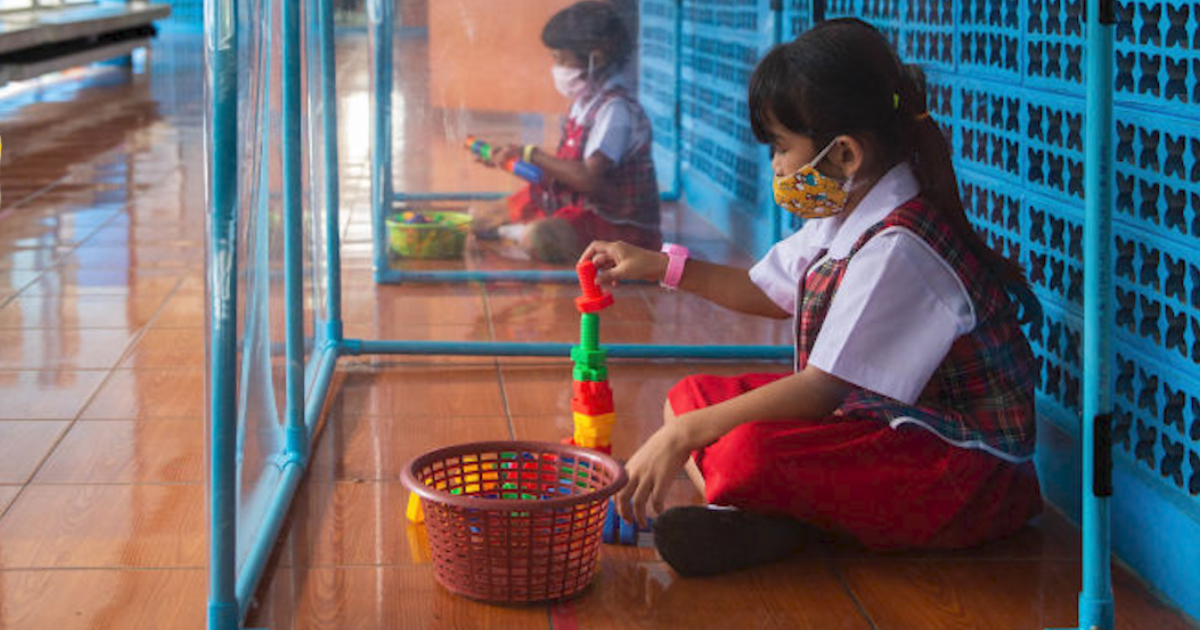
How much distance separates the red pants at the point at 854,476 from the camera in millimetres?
1938

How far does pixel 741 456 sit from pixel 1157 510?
52 centimetres

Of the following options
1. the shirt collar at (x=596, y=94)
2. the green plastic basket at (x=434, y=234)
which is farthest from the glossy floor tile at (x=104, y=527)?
the shirt collar at (x=596, y=94)

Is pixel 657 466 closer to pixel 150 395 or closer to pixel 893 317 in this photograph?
pixel 893 317

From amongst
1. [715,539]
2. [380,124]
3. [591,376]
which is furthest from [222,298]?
[380,124]

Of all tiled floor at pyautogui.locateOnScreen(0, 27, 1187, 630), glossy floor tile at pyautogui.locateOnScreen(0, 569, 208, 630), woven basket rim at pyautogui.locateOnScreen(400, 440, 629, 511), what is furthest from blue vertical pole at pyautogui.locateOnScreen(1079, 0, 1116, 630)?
glossy floor tile at pyautogui.locateOnScreen(0, 569, 208, 630)

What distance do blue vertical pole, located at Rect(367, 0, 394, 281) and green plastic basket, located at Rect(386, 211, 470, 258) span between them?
49 millimetres

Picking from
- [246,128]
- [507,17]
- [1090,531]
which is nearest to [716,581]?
[1090,531]

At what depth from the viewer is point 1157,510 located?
1.89 metres

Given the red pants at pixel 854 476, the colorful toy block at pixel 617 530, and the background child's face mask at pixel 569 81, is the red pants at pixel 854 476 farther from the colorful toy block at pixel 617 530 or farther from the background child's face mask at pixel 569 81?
the background child's face mask at pixel 569 81

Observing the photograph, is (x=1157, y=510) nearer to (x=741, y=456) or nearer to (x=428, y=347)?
(x=741, y=456)

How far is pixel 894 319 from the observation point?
73.7 inches

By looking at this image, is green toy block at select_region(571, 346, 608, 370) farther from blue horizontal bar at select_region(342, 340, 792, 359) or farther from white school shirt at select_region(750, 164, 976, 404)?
blue horizontal bar at select_region(342, 340, 792, 359)

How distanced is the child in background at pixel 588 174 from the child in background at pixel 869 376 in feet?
3.57

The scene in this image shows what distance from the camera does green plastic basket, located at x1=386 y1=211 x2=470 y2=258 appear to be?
312 centimetres
